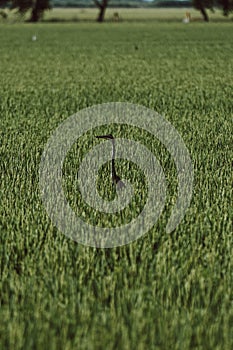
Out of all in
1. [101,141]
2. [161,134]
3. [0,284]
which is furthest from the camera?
[161,134]

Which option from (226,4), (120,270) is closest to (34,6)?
(226,4)

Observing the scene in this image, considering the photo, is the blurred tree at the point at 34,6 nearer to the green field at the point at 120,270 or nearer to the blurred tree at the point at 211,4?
the blurred tree at the point at 211,4

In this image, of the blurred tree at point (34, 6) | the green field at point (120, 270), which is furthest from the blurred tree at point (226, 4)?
the green field at point (120, 270)

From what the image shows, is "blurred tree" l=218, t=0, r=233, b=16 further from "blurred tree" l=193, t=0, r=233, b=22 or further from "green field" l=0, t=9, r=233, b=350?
"green field" l=0, t=9, r=233, b=350

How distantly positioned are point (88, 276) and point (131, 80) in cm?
1101

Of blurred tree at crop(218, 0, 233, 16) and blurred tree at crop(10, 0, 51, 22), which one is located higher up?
blurred tree at crop(10, 0, 51, 22)

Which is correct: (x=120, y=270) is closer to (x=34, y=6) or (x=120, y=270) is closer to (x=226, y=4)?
(x=226, y=4)

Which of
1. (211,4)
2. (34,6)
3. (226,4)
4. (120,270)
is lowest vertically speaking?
(120,270)

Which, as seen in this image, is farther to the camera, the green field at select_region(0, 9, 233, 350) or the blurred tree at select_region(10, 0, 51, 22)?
the blurred tree at select_region(10, 0, 51, 22)

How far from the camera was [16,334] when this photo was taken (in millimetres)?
2826

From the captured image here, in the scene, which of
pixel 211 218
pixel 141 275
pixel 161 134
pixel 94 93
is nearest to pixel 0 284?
pixel 141 275

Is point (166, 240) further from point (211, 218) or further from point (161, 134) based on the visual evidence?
point (161, 134)

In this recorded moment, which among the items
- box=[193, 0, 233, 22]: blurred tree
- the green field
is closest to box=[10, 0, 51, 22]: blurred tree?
box=[193, 0, 233, 22]: blurred tree

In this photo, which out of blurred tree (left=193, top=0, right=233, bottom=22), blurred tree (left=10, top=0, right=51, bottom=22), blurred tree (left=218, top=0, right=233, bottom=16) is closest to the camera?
blurred tree (left=218, top=0, right=233, bottom=16)
